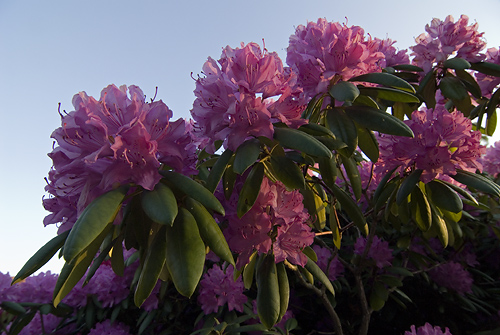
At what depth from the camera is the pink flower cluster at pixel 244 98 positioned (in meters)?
0.94

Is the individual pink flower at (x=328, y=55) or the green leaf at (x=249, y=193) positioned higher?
the individual pink flower at (x=328, y=55)

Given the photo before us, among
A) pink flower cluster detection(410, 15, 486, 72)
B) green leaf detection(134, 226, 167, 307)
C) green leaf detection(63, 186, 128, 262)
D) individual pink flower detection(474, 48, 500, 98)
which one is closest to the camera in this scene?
green leaf detection(63, 186, 128, 262)

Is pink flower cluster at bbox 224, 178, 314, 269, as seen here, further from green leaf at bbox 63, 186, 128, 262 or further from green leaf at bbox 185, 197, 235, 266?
green leaf at bbox 63, 186, 128, 262

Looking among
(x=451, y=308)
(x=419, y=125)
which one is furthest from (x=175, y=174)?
(x=451, y=308)

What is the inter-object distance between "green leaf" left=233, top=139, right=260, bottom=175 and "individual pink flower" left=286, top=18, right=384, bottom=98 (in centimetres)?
32

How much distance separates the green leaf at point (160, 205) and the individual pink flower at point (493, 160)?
267 centimetres

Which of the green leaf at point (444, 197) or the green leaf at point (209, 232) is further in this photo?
the green leaf at point (444, 197)

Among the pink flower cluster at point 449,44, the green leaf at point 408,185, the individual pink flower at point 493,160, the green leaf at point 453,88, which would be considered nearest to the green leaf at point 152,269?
the green leaf at point 408,185

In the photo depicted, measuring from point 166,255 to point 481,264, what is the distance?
8.26 feet

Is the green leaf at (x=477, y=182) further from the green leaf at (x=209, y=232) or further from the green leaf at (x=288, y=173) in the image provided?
the green leaf at (x=209, y=232)

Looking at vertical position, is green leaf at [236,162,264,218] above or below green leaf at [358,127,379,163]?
below

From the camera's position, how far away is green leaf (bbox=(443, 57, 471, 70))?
150cm

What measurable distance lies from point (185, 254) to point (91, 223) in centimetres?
17

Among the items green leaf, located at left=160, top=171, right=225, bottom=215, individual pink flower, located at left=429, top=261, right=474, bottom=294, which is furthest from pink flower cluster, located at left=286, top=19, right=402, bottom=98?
individual pink flower, located at left=429, top=261, right=474, bottom=294
